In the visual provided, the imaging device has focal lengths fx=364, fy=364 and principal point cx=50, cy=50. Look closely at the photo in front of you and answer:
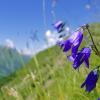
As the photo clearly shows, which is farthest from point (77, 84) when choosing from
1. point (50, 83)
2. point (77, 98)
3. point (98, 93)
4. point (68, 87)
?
point (50, 83)

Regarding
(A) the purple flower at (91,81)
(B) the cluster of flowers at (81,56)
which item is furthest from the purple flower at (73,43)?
(A) the purple flower at (91,81)

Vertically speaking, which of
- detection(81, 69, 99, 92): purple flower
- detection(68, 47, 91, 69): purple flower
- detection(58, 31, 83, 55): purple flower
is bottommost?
detection(81, 69, 99, 92): purple flower

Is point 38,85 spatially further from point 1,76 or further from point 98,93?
point 98,93

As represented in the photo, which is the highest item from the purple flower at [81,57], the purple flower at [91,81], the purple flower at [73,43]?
the purple flower at [73,43]

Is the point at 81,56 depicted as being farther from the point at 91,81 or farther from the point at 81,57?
the point at 91,81

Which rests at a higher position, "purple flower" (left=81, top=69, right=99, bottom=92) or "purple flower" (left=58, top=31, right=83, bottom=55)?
"purple flower" (left=58, top=31, right=83, bottom=55)

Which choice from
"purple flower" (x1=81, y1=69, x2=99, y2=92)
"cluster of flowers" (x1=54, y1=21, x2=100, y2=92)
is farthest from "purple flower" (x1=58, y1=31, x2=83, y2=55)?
"purple flower" (x1=81, y1=69, x2=99, y2=92)

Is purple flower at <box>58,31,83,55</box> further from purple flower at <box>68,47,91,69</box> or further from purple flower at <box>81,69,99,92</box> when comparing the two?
purple flower at <box>81,69,99,92</box>

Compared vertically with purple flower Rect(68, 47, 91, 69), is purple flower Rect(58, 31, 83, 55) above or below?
above

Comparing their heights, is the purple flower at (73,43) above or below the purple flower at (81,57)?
above

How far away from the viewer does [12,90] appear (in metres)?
3.95

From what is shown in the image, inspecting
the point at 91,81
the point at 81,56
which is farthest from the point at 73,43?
the point at 91,81

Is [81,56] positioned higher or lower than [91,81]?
higher

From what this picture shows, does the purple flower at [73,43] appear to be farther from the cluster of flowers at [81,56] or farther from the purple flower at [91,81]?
the purple flower at [91,81]
